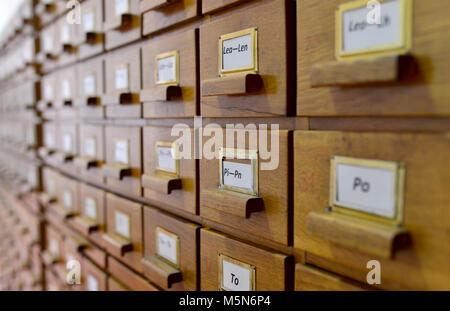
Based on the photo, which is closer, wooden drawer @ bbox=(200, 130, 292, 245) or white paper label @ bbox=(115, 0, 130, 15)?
wooden drawer @ bbox=(200, 130, 292, 245)

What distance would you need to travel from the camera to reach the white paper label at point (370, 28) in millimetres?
371

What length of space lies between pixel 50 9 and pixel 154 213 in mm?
1010

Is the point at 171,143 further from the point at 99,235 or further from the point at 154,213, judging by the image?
the point at 99,235

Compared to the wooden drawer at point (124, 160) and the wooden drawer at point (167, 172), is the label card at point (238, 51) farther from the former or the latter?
the wooden drawer at point (124, 160)

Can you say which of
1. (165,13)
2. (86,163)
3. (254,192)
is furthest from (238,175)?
(86,163)

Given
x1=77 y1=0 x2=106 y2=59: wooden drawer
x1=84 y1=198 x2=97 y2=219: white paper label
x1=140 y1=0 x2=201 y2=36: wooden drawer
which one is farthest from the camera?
x1=84 y1=198 x2=97 y2=219: white paper label

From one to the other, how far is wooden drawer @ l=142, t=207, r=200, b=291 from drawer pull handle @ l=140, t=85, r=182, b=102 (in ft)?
0.77

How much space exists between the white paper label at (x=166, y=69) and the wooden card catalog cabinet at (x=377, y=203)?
12.7 inches

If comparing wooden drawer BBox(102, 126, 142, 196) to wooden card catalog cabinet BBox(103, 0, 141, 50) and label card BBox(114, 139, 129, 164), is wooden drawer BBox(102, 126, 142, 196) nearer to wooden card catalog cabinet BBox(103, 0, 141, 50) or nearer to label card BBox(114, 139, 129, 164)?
label card BBox(114, 139, 129, 164)

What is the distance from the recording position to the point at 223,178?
609mm

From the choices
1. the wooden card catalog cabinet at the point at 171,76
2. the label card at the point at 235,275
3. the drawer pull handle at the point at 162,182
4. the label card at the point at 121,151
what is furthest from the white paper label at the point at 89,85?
the label card at the point at 235,275

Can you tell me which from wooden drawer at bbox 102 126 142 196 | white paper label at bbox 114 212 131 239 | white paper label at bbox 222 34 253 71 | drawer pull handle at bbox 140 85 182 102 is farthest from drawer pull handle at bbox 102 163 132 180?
white paper label at bbox 222 34 253 71

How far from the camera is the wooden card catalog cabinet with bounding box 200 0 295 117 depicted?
496 mm

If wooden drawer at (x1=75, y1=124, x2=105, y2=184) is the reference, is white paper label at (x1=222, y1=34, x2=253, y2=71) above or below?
above
